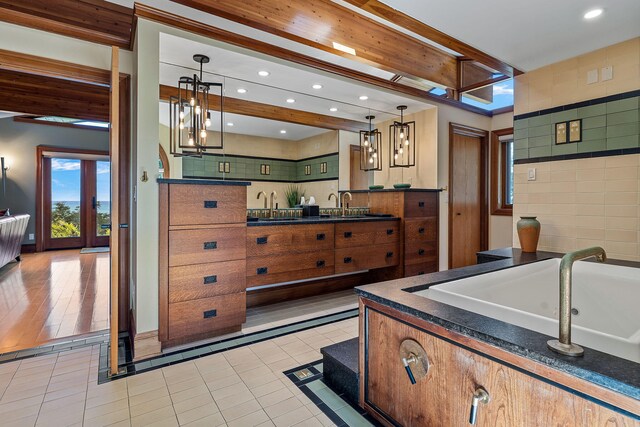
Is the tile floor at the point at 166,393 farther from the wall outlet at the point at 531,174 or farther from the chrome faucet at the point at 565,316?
the wall outlet at the point at 531,174

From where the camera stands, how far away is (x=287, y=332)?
8.68 ft

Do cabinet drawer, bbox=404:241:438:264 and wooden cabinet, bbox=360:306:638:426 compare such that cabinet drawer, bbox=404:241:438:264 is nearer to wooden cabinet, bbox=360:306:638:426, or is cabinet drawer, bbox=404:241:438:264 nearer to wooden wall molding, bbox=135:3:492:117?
wooden wall molding, bbox=135:3:492:117

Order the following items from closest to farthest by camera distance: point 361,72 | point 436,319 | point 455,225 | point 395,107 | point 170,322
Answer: point 436,319, point 170,322, point 361,72, point 395,107, point 455,225

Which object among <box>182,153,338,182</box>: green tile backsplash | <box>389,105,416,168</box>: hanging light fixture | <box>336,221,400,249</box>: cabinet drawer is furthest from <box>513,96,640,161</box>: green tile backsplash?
<box>182,153,338,182</box>: green tile backsplash

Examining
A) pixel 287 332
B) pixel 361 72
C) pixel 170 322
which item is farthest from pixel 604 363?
pixel 361 72

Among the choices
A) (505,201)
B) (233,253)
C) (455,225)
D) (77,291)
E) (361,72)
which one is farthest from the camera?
(505,201)

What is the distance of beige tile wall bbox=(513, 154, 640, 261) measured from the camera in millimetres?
2633

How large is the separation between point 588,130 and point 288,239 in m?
2.83

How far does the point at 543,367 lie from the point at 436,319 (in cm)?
36

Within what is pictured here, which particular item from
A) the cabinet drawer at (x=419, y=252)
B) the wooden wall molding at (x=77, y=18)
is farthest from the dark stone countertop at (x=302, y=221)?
the wooden wall molding at (x=77, y=18)

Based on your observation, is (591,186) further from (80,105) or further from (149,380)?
(80,105)

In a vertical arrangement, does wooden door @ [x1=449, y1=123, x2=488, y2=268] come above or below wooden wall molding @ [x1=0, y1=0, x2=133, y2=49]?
below

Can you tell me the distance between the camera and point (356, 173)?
4238 mm

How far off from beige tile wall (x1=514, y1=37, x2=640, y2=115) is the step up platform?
294 cm
